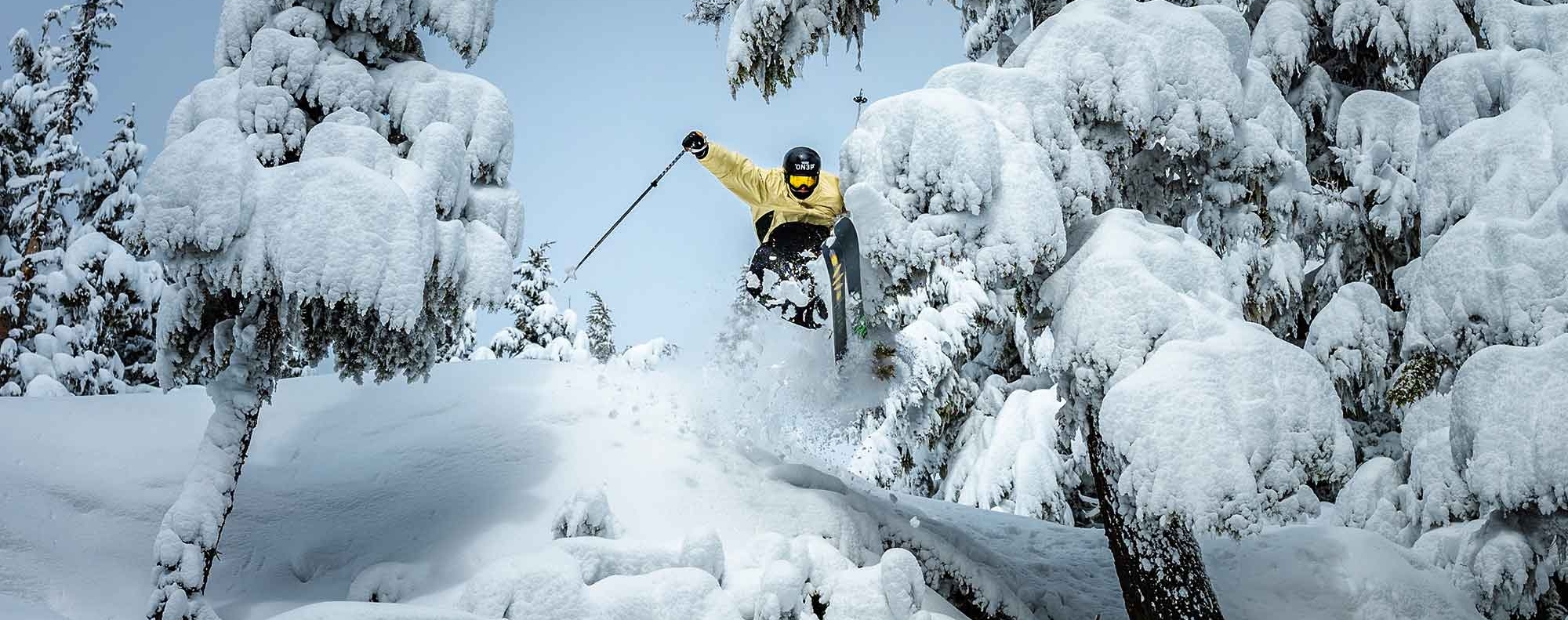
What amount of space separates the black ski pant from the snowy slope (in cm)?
89

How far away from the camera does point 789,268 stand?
25.5 ft

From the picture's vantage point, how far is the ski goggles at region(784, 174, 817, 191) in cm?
765

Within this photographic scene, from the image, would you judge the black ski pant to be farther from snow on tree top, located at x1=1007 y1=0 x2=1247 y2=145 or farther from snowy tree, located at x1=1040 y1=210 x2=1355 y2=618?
snow on tree top, located at x1=1007 y1=0 x2=1247 y2=145

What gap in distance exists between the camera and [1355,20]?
264 inches

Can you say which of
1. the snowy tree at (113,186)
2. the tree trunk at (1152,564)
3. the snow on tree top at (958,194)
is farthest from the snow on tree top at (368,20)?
the snowy tree at (113,186)

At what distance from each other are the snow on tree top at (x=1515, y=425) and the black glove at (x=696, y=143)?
5.20 m

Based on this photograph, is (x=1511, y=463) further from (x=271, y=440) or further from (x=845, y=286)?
(x=271, y=440)

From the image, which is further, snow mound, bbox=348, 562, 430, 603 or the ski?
the ski

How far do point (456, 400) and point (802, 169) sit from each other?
10.8 feet

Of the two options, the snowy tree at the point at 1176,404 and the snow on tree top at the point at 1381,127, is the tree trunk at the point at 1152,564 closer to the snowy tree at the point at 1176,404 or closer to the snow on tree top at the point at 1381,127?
the snowy tree at the point at 1176,404

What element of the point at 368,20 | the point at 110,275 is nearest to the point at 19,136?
the point at 110,275

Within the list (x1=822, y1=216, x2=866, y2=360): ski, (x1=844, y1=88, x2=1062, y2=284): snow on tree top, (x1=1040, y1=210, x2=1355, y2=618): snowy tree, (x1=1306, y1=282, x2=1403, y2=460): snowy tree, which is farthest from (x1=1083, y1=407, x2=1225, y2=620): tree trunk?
(x1=1306, y1=282, x2=1403, y2=460): snowy tree

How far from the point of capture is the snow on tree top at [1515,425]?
4.56 meters

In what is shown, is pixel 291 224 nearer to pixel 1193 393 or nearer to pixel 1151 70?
pixel 1193 393
